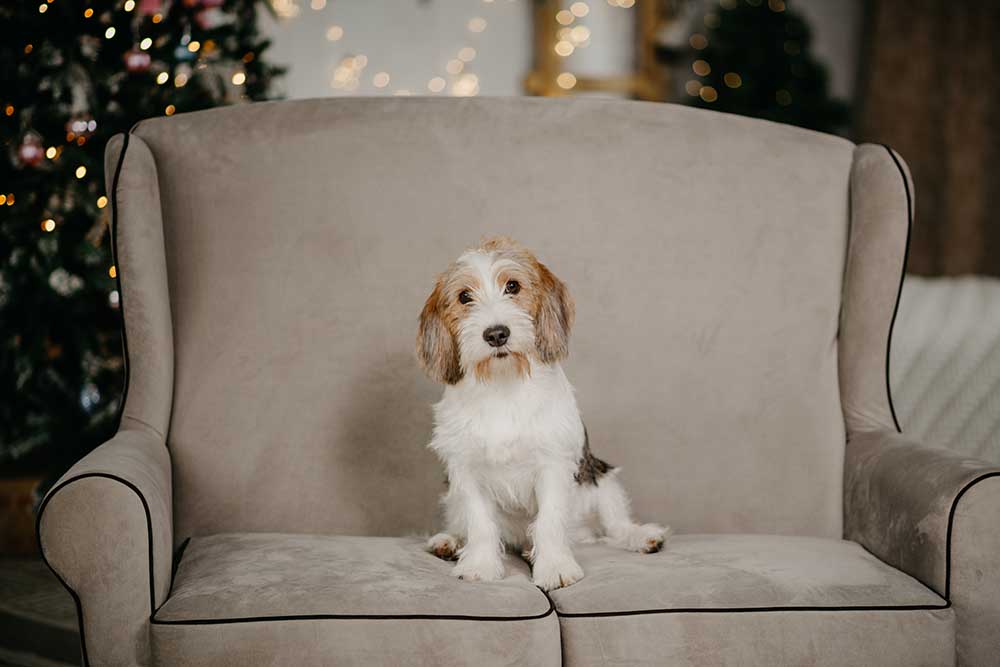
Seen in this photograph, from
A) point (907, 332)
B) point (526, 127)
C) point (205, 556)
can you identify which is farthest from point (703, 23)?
point (205, 556)

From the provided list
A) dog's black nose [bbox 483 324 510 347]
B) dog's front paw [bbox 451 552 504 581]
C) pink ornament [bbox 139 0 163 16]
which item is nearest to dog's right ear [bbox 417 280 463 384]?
dog's black nose [bbox 483 324 510 347]

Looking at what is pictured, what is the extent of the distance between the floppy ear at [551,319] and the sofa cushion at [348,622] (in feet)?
1.62

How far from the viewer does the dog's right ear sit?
1.98 m

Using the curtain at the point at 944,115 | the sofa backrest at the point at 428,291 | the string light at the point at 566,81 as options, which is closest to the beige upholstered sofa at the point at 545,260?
the sofa backrest at the point at 428,291

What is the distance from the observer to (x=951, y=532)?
183 cm

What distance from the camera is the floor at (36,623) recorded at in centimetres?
285

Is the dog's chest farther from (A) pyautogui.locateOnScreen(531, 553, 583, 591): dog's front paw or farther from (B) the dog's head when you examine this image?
(A) pyautogui.locateOnScreen(531, 553, 583, 591): dog's front paw

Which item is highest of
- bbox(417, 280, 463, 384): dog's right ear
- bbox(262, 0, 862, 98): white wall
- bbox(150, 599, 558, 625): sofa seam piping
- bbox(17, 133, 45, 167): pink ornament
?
bbox(262, 0, 862, 98): white wall

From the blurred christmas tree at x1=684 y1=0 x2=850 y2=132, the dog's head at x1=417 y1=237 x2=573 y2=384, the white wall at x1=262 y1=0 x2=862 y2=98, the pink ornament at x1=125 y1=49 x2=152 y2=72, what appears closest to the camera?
the dog's head at x1=417 y1=237 x2=573 y2=384

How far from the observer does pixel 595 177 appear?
250 cm

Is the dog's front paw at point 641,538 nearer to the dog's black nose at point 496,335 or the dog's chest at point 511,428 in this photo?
the dog's chest at point 511,428

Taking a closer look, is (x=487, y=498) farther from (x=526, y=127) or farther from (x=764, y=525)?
(x=526, y=127)

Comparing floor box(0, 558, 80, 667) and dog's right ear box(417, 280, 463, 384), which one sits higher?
dog's right ear box(417, 280, 463, 384)

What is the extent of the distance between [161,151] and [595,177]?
1.13 m
